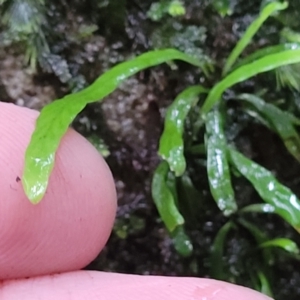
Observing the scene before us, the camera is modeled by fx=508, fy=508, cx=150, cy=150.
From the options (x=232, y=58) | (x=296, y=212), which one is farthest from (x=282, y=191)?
(x=232, y=58)

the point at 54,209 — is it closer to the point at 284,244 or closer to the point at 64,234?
the point at 64,234

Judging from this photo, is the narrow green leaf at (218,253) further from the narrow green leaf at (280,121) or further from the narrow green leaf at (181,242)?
the narrow green leaf at (280,121)

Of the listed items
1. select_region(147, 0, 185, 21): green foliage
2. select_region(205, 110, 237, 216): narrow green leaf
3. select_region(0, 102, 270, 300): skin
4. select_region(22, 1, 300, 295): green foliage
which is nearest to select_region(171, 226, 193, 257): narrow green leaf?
select_region(22, 1, 300, 295): green foliage

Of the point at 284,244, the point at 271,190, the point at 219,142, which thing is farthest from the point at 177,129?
the point at 284,244

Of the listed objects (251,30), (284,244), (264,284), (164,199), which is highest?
(251,30)

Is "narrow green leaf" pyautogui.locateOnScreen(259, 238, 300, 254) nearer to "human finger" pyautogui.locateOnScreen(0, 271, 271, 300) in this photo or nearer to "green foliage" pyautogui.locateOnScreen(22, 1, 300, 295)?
"green foliage" pyautogui.locateOnScreen(22, 1, 300, 295)

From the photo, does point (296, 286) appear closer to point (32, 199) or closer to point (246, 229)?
point (246, 229)

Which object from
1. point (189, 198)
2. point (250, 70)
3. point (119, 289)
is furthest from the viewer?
point (189, 198)
